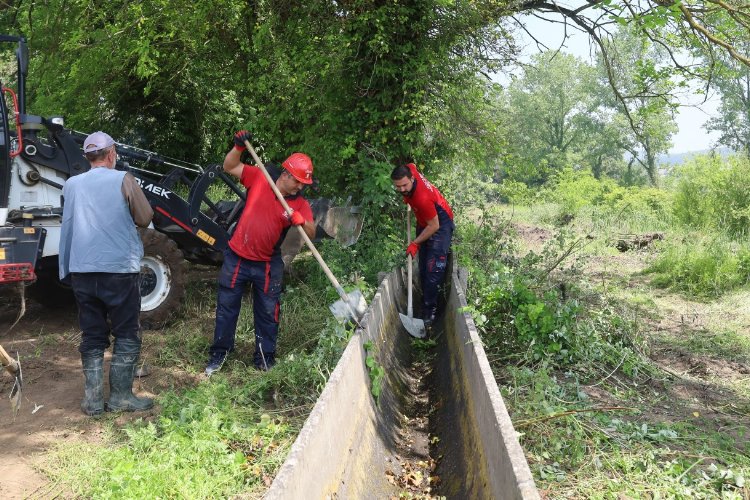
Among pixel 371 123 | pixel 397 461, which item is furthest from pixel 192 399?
pixel 371 123

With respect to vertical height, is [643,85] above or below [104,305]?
above

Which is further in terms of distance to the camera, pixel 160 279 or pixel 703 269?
pixel 703 269

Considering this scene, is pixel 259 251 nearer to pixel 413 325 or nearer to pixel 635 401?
pixel 413 325

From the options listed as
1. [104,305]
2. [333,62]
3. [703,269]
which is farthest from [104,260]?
[703,269]

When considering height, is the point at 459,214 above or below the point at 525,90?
below

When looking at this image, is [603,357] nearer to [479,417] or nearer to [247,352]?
[479,417]

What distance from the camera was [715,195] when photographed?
15.1 m

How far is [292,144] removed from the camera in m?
11.1

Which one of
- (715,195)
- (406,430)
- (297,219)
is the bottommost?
(406,430)

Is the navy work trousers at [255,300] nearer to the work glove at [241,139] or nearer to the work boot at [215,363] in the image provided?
the work boot at [215,363]

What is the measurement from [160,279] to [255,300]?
2094mm

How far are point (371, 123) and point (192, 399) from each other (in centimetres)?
544

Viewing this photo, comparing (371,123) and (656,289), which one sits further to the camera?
(656,289)

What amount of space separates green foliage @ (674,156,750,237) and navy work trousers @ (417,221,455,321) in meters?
8.15
